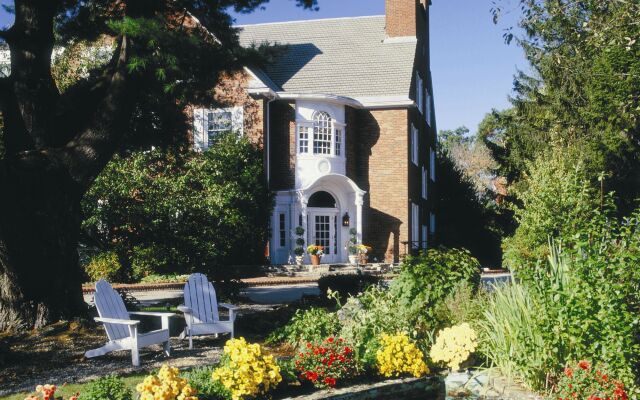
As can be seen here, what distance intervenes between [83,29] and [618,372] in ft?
33.8

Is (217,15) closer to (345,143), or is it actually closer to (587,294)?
(587,294)

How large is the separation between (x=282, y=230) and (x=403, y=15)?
11674 mm

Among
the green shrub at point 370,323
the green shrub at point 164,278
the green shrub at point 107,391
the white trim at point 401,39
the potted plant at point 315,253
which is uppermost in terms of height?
the white trim at point 401,39

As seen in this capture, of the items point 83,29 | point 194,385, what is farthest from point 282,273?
point 194,385

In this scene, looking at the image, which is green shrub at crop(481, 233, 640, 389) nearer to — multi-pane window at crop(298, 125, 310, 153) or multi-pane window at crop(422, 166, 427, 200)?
multi-pane window at crop(298, 125, 310, 153)

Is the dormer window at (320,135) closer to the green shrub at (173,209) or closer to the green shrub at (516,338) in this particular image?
the green shrub at (173,209)

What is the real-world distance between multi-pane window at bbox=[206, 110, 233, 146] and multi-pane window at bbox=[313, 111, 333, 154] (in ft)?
11.3

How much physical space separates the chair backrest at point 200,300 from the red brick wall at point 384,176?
16703 mm

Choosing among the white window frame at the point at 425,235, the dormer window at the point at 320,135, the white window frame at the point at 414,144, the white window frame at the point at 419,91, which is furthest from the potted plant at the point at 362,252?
the white window frame at the point at 419,91

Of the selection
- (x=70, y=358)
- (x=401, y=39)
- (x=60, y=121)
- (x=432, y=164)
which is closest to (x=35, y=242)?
(x=60, y=121)

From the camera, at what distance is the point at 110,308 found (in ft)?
27.6

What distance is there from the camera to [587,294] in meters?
5.44

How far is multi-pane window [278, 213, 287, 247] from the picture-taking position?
84.1ft

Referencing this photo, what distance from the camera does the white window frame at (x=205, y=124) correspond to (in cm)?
2470
